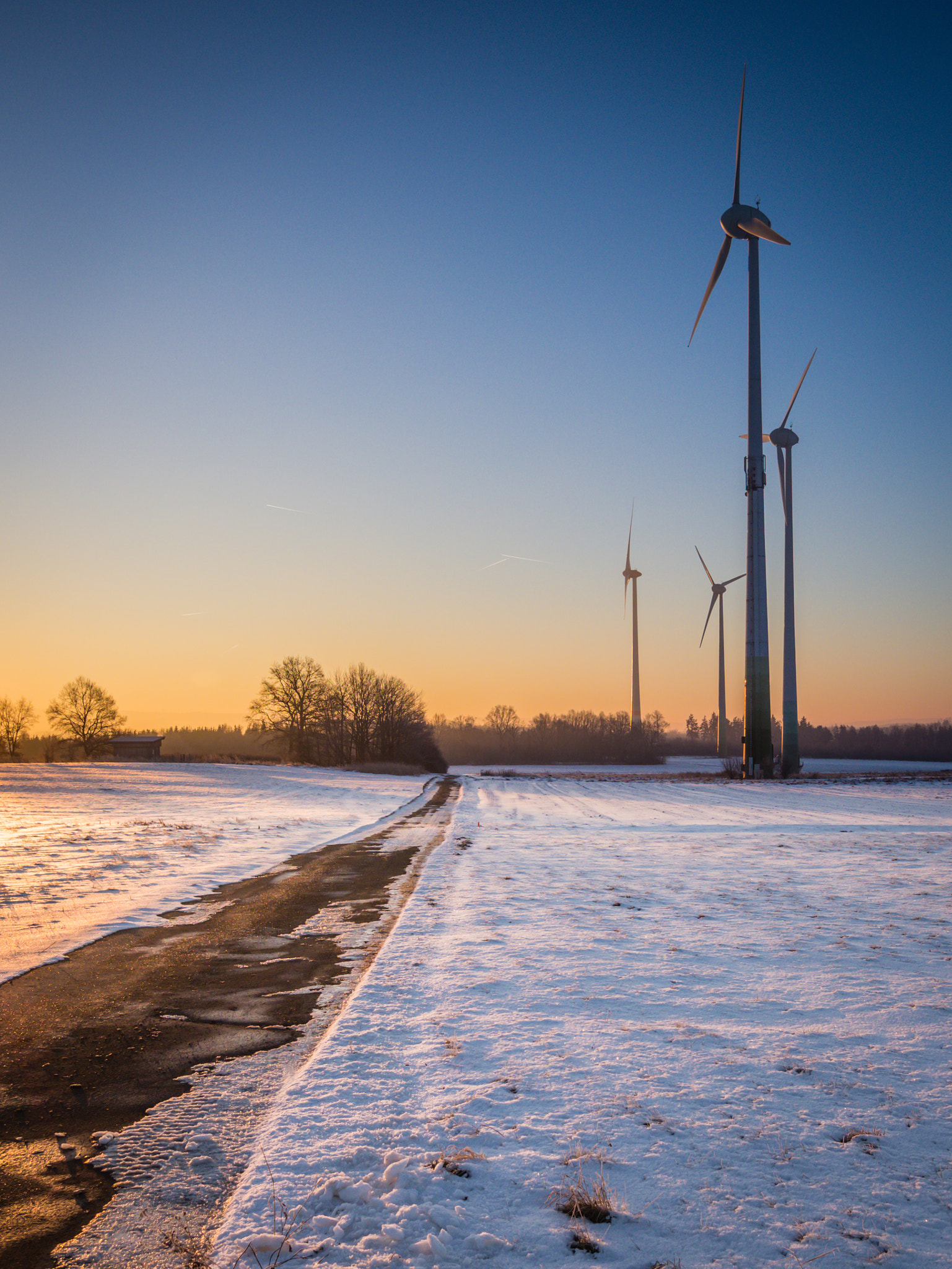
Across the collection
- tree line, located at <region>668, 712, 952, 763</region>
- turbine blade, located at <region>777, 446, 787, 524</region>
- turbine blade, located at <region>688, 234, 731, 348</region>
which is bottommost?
tree line, located at <region>668, 712, 952, 763</region>

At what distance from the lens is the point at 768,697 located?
36469 millimetres

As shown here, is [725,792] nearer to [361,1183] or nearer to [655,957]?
[655,957]

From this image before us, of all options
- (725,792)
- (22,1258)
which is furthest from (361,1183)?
(725,792)

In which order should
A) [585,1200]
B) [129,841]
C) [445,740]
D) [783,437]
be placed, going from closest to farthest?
[585,1200] < [129,841] < [783,437] < [445,740]

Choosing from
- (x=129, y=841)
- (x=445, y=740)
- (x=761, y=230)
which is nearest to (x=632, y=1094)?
(x=129, y=841)

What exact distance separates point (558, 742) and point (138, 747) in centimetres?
8562

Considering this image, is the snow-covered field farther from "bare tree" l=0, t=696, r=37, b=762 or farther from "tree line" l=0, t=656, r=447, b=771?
"bare tree" l=0, t=696, r=37, b=762

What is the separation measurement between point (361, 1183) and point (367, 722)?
7919cm

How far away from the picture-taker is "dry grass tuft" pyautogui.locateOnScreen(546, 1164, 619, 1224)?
2697 millimetres

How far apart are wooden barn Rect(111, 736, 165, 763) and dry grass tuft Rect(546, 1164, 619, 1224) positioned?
286 feet

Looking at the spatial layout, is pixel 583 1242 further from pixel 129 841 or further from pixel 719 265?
pixel 719 265

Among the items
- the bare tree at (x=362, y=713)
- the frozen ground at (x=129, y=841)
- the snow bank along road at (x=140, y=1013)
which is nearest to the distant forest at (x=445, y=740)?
the bare tree at (x=362, y=713)

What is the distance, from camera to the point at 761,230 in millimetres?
38375

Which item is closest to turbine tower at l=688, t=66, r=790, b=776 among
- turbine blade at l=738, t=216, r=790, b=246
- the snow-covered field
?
turbine blade at l=738, t=216, r=790, b=246
